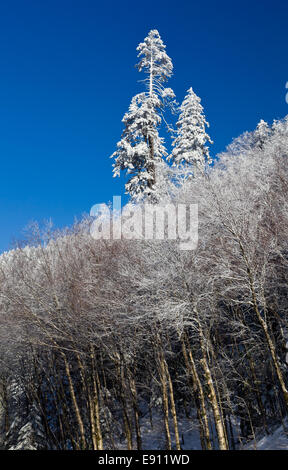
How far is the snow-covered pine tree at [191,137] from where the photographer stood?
31.0m

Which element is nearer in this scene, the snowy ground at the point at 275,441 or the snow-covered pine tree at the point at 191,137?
the snowy ground at the point at 275,441

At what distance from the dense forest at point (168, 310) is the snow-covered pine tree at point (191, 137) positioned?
19.3 ft

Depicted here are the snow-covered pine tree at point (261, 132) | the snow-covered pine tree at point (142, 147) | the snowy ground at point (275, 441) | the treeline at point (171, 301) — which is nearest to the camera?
the snowy ground at point (275, 441)

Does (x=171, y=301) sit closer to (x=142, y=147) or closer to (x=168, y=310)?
(x=168, y=310)

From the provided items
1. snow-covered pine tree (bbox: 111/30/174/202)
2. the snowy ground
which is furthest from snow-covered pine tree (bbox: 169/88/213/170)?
the snowy ground

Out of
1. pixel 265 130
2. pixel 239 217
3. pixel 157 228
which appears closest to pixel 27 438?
pixel 157 228

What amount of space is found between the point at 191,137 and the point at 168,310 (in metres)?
23.3

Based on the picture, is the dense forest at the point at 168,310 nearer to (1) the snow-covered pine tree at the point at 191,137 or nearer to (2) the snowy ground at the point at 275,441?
(2) the snowy ground at the point at 275,441

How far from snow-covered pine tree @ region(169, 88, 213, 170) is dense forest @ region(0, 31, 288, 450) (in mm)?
5868

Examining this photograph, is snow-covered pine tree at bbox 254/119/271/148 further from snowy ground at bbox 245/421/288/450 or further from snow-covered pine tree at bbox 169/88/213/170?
snowy ground at bbox 245/421/288/450

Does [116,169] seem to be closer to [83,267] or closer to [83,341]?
[83,267]

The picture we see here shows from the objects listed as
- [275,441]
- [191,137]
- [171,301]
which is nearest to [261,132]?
[191,137]

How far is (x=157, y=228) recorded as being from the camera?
16.4m

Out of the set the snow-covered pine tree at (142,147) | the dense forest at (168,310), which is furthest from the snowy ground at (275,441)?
the snow-covered pine tree at (142,147)
